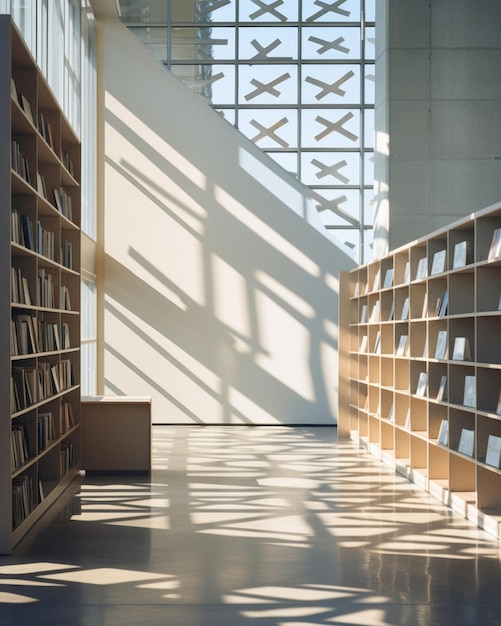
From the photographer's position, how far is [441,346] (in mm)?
7922

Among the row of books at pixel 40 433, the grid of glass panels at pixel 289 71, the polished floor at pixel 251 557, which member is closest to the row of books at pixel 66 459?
the row of books at pixel 40 433

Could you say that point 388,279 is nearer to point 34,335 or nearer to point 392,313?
point 392,313

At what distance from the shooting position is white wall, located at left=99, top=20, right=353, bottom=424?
1450 centimetres

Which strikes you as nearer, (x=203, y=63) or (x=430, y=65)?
(x=430, y=65)

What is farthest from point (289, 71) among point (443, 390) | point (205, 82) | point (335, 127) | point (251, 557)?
point (251, 557)

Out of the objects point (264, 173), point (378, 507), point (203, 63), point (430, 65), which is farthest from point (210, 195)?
point (378, 507)

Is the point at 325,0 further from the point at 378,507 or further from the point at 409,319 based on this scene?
the point at 378,507

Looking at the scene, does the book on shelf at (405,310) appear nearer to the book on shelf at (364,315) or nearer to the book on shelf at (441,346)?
the book on shelf at (441,346)

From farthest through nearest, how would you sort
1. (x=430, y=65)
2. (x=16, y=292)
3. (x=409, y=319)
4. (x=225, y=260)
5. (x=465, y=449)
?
1. (x=225, y=260)
2. (x=430, y=65)
3. (x=409, y=319)
4. (x=465, y=449)
5. (x=16, y=292)

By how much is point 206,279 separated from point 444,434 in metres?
7.33

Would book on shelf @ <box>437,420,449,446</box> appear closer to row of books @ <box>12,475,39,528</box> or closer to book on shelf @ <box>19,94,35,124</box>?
row of books @ <box>12,475,39,528</box>

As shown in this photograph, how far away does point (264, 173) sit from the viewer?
578 inches

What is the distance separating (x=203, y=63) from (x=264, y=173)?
2.39 m

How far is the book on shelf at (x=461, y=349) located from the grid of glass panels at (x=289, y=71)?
8132 mm
